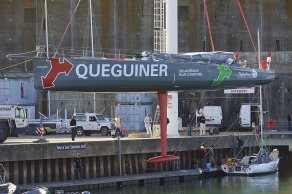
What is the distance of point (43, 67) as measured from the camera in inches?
1423

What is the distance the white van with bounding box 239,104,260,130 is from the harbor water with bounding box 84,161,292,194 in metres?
12.9

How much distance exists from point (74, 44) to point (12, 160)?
1111 inches

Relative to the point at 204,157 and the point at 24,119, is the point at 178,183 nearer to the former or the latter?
the point at 204,157

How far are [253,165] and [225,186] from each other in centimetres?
485

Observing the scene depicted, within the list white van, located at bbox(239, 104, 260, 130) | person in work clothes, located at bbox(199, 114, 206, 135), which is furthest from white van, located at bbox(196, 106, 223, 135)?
person in work clothes, located at bbox(199, 114, 206, 135)

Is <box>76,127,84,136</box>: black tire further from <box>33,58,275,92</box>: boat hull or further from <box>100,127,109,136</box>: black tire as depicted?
<box>33,58,275,92</box>: boat hull

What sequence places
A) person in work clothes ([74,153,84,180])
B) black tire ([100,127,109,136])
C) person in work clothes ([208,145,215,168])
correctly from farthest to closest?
1. black tire ([100,127,109,136])
2. person in work clothes ([208,145,215,168])
3. person in work clothes ([74,153,84,180])

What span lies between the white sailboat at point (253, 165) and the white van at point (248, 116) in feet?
37.4

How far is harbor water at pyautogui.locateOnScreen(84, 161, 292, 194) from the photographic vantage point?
38.5 metres

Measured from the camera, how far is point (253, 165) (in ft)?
149

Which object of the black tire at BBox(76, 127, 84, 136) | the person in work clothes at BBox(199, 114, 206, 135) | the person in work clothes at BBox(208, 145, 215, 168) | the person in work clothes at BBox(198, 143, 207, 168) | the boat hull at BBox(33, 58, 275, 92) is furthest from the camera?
the black tire at BBox(76, 127, 84, 136)

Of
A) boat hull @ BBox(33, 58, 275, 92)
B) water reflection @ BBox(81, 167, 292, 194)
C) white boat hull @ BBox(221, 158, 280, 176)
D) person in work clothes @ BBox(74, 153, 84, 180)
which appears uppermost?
boat hull @ BBox(33, 58, 275, 92)

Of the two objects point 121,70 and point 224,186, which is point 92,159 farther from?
point 224,186

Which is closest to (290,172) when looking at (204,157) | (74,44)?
(204,157)
